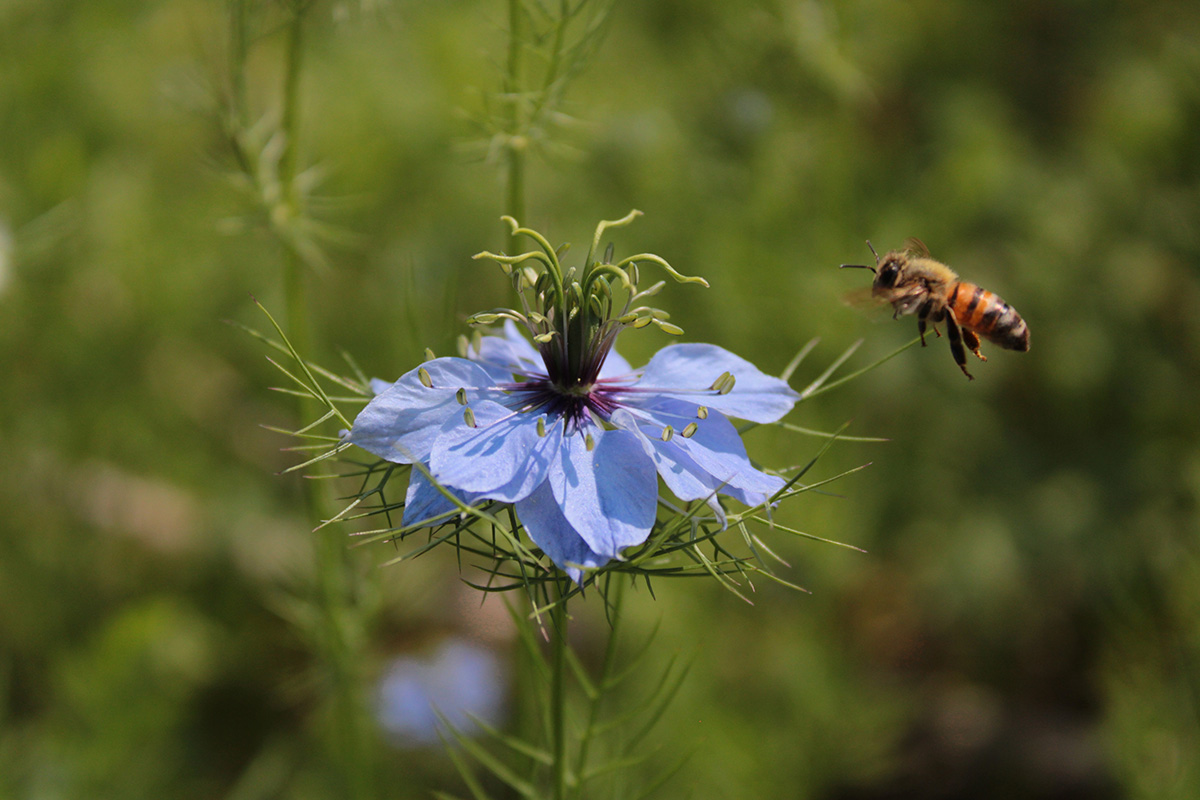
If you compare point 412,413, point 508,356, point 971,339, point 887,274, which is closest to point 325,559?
point 508,356

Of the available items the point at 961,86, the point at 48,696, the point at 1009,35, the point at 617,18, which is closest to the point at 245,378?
the point at 48,696

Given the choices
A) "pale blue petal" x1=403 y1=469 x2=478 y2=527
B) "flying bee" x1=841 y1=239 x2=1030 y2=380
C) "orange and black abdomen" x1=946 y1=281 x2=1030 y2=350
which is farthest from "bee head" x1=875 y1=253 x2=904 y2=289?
"pale blue petal" x1=403 y1=469 x2=478 y2=527

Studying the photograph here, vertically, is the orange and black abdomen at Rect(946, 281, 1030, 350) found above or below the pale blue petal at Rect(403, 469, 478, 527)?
above

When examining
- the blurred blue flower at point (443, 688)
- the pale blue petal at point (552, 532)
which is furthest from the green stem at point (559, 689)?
the blurred blue flower at point (443, 688)

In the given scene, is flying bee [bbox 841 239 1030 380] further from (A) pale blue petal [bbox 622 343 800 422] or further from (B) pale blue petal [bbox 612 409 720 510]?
(B) pale blue petal [bbox 612 409 720 510]

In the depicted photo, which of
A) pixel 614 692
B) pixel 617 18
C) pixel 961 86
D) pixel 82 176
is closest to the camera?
pixel 614 692

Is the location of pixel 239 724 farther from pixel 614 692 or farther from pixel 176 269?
pixel 176 269
